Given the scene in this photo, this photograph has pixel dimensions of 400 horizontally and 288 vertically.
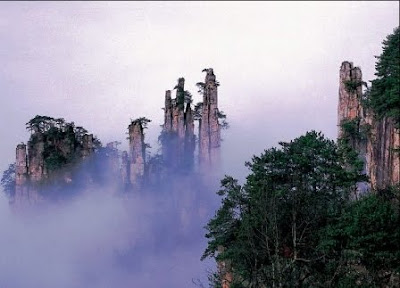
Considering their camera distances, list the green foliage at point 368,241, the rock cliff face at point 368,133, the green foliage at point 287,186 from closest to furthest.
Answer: the green foliage at point 368,241
the green foliage at point 287,186
the rock cliff face at point 368,133

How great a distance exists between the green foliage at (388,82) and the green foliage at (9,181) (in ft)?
229

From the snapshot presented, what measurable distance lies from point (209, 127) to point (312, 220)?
65.7 metres

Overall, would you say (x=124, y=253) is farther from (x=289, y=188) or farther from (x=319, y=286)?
(x=319, y=286)

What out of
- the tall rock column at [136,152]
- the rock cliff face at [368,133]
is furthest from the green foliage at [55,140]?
the rock cliff face at [368,133]

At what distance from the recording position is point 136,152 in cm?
9475

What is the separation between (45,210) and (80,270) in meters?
17.5

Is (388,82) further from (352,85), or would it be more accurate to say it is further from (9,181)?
(9,181)

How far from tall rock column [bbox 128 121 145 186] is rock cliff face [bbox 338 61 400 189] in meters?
41.6

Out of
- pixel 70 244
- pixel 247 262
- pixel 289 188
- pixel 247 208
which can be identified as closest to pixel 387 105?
pixel 289 188

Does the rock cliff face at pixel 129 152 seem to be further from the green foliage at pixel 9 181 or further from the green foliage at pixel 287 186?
the green foliage at pixel 287 186

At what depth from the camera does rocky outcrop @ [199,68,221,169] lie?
9194cm

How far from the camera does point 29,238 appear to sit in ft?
297

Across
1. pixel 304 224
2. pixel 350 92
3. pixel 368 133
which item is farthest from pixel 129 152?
pixel 304 224

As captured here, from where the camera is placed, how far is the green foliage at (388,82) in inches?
1420
